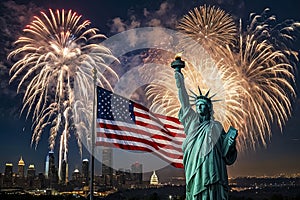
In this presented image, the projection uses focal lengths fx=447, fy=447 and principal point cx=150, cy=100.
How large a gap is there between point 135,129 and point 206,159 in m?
6.90

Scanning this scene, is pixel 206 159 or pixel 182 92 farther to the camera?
pixel 182 92

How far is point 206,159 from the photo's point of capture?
1237cm

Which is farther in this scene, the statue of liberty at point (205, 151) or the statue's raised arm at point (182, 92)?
the statue's raised arm at point (182, 92)

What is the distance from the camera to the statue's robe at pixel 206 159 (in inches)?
479

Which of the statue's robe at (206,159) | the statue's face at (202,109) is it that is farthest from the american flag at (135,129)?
the statue's face at (202,109)

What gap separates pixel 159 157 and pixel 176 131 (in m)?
1.55

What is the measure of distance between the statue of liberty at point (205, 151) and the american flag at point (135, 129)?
569 cm

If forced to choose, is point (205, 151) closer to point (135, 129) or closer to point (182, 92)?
point (182, 92)

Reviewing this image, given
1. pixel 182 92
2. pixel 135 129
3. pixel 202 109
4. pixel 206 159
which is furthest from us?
pixel 135 129

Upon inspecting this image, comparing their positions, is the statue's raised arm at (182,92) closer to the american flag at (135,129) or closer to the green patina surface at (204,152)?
the green patina surface at (204,152)

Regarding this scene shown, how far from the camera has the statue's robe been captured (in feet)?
39.9

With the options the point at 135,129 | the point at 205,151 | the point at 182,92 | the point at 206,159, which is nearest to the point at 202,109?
the point at 182,92


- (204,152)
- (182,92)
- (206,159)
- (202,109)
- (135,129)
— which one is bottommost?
(206,159)

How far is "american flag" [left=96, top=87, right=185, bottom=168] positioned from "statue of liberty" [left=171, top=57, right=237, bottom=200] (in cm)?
569
